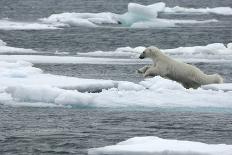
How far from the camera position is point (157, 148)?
7809 mm

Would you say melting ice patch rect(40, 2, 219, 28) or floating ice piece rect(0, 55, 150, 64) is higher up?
melting ice patch rect(40, 2, 219, 28)

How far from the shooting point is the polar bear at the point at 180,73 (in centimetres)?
1287

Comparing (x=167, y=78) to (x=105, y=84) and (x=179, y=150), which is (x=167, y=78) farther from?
(x=179, y=150)

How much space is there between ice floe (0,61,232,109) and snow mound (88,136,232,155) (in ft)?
8.45

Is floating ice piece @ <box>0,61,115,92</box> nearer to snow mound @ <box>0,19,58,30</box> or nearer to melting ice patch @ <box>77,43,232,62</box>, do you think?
melting ice patch @ <box>77,43,232,62</box>

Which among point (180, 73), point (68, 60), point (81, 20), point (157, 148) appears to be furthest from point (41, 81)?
point (81, 20)

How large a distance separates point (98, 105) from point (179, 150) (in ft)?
11.1

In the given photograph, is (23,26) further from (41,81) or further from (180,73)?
(41,81)

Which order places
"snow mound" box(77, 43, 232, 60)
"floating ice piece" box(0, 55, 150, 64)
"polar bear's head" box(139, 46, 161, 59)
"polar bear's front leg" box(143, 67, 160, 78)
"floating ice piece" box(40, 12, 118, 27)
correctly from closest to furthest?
1. "polar bear's front leg" box(143, 67, 160, 78)
2. "polar bear's head" box(139, 46, 161, 59)
3. "floating ice piece" box(0, 55, 150, 64)
4. "snow mound" box(77, 43, 232, 60)
5. "floating ice piece" box(40, 12, 118, 27)

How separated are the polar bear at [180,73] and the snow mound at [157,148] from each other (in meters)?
4.63

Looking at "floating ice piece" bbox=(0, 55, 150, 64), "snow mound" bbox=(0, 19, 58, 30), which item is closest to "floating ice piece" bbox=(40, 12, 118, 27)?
"snow mound" bbox=(0, 19, 58, 30)

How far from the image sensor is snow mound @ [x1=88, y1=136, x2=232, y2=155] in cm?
768

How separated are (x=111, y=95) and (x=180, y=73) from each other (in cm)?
208

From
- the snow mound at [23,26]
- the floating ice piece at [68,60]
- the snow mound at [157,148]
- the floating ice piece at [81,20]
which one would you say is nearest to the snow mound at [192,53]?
the floating ice piece at [68,60]
